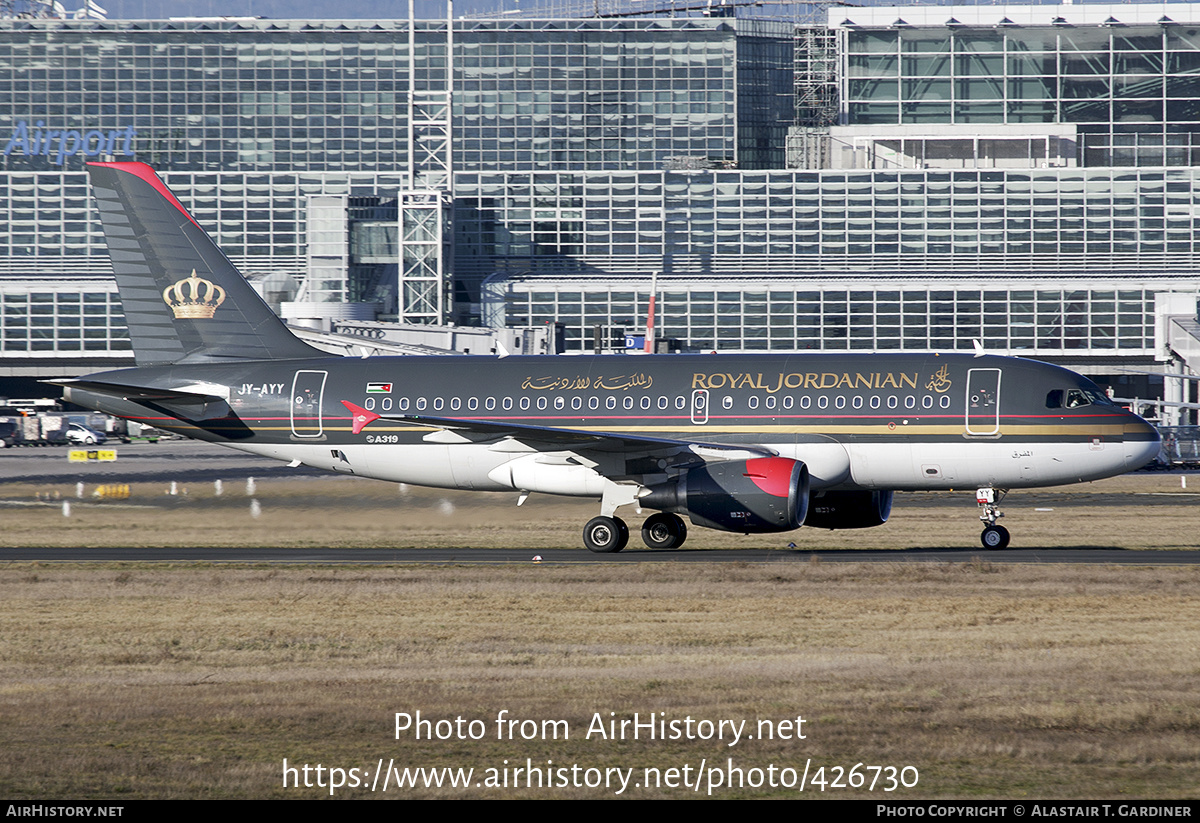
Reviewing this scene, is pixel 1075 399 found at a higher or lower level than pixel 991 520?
higher

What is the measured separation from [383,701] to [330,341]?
2842 inches

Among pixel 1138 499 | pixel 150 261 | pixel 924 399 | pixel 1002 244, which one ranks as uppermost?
pixel 1002 244

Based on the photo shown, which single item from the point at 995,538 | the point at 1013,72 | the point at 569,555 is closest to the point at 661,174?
the point at 1013,72

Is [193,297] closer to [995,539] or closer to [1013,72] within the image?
[995,539]

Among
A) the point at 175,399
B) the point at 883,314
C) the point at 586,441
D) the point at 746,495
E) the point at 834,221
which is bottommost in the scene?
the point at 746,495

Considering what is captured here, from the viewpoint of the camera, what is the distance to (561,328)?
96.7m

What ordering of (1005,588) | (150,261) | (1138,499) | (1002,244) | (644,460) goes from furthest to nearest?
(1002,244), (1138,499), (150,261), (644,460), (1005,588)

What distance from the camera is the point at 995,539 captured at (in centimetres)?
3056

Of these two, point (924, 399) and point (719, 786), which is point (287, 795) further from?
point (924, 399)

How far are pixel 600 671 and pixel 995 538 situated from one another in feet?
54.4

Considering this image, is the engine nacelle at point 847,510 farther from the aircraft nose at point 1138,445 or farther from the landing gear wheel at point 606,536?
the aircraft nose at point 1138,445

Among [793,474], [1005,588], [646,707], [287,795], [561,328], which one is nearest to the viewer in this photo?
[287,795]

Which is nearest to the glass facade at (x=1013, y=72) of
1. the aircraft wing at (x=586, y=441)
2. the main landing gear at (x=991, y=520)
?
the main landing gear at (x=991, y=520)

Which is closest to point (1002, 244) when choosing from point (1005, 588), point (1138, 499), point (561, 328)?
point (561, 328)
